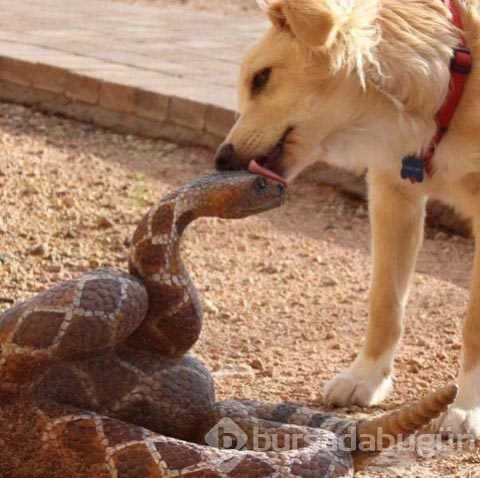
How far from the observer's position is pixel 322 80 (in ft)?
15.0

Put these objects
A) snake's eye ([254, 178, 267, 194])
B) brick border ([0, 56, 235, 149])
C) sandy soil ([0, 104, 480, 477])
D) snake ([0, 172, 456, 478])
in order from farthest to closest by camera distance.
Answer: brick border ([0, 56, 235, 149]) < sandy soil ([0, 104, 480, 477]) < snake's eye ([254, 178, 267, 194]) < snake ([0, 172, 456, 478])

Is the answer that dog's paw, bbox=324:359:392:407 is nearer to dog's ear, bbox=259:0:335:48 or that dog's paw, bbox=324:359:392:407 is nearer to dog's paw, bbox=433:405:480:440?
dog's paw, bbox=433:405:480:440

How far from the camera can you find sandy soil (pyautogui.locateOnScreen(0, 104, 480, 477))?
510 cm

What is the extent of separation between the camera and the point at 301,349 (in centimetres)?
533

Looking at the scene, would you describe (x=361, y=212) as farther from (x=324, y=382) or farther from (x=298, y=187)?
(x=324, y=382)

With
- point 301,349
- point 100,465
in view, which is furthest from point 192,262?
point 100,465

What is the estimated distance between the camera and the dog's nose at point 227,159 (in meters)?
4.43

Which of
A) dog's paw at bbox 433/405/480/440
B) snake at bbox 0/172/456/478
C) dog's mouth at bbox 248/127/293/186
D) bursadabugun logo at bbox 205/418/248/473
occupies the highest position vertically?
dog's mouth at bbox 248/127/293/186

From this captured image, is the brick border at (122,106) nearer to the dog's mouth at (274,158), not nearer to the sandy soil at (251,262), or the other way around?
the sandy soil at (251,262)

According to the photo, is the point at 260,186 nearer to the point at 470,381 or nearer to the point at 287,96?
the point at 287,96

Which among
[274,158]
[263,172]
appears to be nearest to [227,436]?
[263,172]

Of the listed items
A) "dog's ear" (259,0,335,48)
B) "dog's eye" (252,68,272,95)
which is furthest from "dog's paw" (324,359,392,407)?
"dog's ear" (259,0,335,48)

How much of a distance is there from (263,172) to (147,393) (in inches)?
32.8

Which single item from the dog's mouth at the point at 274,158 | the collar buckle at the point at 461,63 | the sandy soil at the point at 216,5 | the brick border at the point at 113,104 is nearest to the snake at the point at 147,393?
the dog's mouth at the point at 274,158
